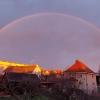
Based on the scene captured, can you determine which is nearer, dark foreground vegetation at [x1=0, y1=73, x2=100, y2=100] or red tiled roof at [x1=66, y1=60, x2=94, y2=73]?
dark foreground vegetation at [x1=0, y1=73, x2=100, y2=100]

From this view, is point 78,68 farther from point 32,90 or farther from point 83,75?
point 32,90

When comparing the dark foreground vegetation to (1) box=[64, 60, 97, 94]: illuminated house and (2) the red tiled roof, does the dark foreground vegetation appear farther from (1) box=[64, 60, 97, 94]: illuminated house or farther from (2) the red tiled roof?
(2) the red tiled roof

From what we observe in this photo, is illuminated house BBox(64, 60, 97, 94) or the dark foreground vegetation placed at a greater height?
illuminated house BBox(64, 60, 97, 94)

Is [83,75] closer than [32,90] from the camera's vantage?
No

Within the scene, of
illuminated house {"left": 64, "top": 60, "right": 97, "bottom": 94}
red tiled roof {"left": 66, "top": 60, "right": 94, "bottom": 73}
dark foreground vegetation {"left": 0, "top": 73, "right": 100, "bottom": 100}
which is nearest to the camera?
dark foreground vegetation {"left": 0, "top": 73, "right": 100, "bottom": 100}

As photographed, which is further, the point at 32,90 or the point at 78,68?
the point at 78,68

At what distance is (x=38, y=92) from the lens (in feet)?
171

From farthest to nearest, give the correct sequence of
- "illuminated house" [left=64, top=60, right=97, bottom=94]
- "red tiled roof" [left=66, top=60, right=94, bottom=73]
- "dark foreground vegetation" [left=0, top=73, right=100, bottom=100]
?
"red tiled roof" [left=66, top=60, right=94, bottom=73] < "illuminated house" [left=64, top=60, right=97, bottom=94] < "dark foreground vegetation" [left=0, top=73, right=100, bottom=100]

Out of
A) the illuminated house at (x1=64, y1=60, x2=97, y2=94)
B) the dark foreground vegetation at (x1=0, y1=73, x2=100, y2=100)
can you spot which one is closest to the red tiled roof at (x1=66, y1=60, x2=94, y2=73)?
the illuminated house at (x1=64, y1=60, x2=97, y2=94)

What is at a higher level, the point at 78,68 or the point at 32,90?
the point at 78,68

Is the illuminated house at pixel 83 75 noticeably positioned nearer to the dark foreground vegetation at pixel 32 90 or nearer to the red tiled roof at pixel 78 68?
the red tiled roof at pixel 78 68

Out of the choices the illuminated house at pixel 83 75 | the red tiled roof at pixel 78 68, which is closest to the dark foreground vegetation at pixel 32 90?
the illuminated house at pixel 83 75

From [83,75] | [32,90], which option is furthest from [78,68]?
[32,90]

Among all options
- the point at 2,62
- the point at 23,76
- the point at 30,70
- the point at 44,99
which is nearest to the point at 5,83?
the point at 23,76
